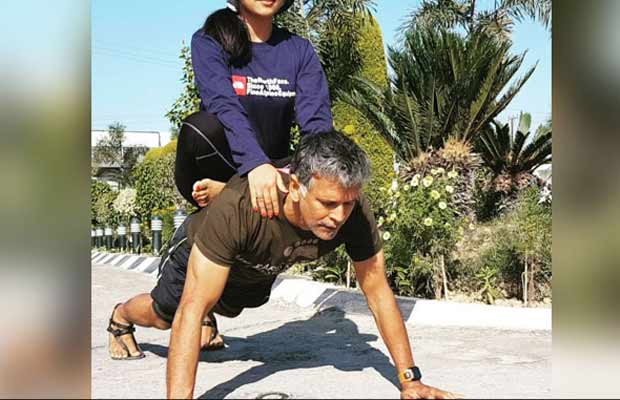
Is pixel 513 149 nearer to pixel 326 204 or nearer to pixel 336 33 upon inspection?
pixel 336 33

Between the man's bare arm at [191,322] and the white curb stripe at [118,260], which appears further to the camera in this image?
the white curb stripe at [118,260]

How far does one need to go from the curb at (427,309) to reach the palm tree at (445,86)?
4352 mm

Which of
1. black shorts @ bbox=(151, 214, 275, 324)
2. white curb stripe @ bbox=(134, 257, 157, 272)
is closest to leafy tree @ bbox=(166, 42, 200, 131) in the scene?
white curb stripe @ bbox=(134, 257, 157, 272)

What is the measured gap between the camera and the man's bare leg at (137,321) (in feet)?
13.1

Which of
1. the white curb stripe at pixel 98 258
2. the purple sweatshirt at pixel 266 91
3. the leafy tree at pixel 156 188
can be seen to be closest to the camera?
the purple sweatshirt at pixel 266 91

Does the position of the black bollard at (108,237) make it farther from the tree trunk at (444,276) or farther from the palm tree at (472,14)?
the tree trunk at (444,276)

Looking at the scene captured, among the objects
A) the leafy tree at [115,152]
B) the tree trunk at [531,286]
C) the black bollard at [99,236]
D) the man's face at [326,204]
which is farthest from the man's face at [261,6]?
the leafy tree at [115,152]

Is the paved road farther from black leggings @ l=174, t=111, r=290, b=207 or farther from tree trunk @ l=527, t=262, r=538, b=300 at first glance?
tree trunk @ l=527, t=262, r=538, b=300

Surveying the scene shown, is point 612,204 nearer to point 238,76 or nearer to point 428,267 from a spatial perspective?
point 238,76

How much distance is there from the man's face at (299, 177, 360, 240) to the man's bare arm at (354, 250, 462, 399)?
0.42 meters

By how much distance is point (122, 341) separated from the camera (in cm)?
426

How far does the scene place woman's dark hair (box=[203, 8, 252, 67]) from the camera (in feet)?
10.8

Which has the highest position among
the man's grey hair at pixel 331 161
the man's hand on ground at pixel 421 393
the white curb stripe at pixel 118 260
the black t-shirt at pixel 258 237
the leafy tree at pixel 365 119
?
the leafy tree at pixel 365 119

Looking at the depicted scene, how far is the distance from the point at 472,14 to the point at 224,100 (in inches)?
593
